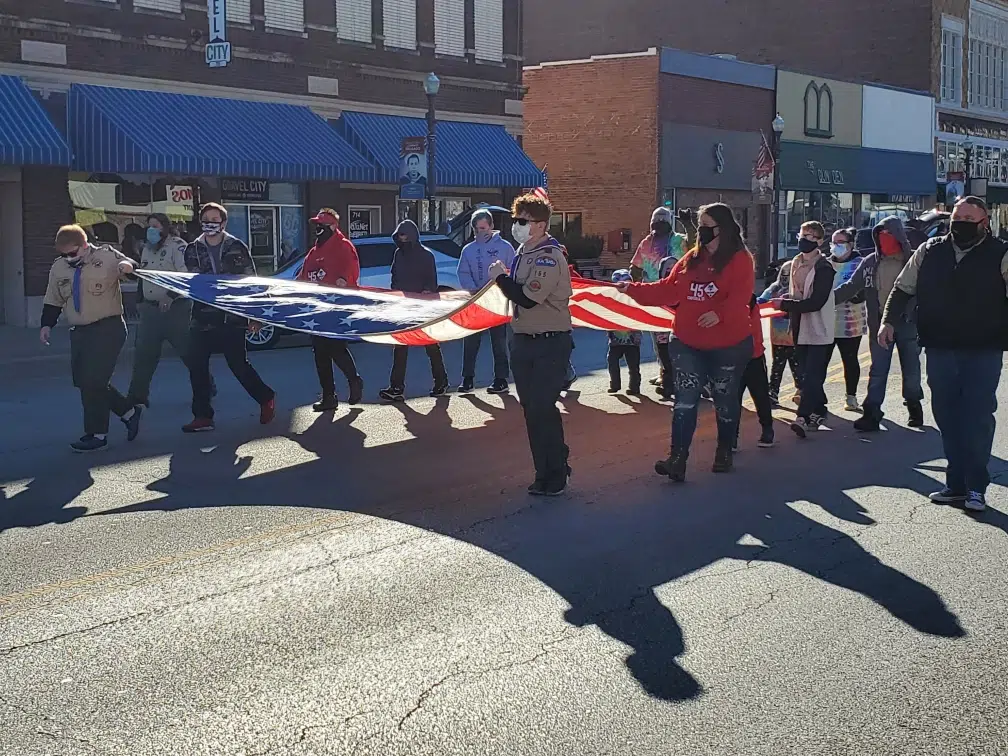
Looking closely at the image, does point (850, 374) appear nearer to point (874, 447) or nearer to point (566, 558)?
point (874, 447)

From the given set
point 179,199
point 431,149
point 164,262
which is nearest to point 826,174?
point 431,149

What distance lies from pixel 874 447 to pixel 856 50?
4370 cm

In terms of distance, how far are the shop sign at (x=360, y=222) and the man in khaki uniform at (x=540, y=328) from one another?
63.1ft

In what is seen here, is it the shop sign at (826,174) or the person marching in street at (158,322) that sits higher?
the shop sign at (826,174)

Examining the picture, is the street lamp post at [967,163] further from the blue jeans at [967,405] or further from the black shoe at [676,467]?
the black shoe at [676,467]

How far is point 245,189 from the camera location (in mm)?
24531

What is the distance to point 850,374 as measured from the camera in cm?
1171

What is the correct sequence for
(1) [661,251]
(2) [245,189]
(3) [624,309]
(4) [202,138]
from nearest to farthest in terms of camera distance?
1. (3) [624,309]
2. (1) [661,251]
3. (4) [202,138]
4. (2) [245,189]

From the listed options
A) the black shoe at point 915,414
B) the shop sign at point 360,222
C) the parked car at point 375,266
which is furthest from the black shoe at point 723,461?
the shop sign at point 360,222

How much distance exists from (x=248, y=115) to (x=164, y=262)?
1394 cm

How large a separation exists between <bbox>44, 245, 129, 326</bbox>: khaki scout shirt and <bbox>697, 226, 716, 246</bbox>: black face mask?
4.33m

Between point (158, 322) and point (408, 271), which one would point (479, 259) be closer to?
point (408, 271)

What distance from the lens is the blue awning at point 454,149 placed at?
25.9 m

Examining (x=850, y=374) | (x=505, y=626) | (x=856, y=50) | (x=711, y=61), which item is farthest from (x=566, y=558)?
(x=856, y=50)
